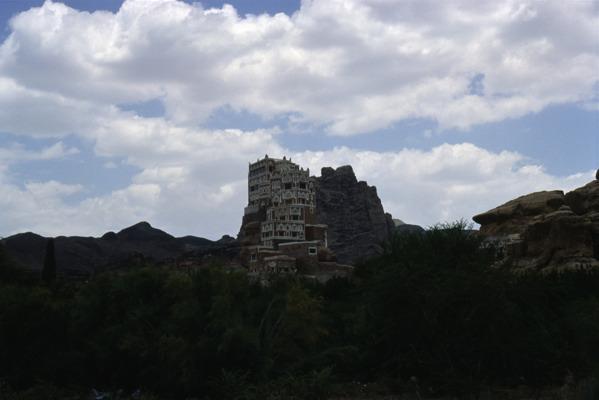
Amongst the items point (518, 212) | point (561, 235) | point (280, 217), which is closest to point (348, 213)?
point (280, 217)

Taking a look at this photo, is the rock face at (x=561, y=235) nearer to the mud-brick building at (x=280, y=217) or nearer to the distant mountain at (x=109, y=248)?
the mud-brick building at (x=280, y=217)

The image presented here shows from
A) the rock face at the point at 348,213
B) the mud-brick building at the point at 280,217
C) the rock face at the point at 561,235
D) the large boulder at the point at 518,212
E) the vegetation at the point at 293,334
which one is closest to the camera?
the vegetation at the point at 293,334

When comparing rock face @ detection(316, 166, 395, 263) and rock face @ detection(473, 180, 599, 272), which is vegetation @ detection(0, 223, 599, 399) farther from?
rock face @ detection(316, 166, 395, 263)

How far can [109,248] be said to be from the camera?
154 meters

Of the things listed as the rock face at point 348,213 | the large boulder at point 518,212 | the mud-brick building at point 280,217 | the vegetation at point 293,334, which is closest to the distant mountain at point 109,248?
the mud-brick building at point 280,217

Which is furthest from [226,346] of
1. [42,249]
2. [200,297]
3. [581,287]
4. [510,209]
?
[42,249]

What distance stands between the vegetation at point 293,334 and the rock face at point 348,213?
131 metres

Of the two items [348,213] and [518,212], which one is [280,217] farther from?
[518,212]

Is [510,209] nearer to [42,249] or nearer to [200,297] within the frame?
[200,297]

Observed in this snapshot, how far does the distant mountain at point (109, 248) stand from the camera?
11969cm

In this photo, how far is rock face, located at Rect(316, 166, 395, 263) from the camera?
15256 cm

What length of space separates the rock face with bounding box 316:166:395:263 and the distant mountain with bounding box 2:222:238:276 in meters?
23.4

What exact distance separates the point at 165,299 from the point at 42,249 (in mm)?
134023

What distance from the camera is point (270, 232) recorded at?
377 feet
